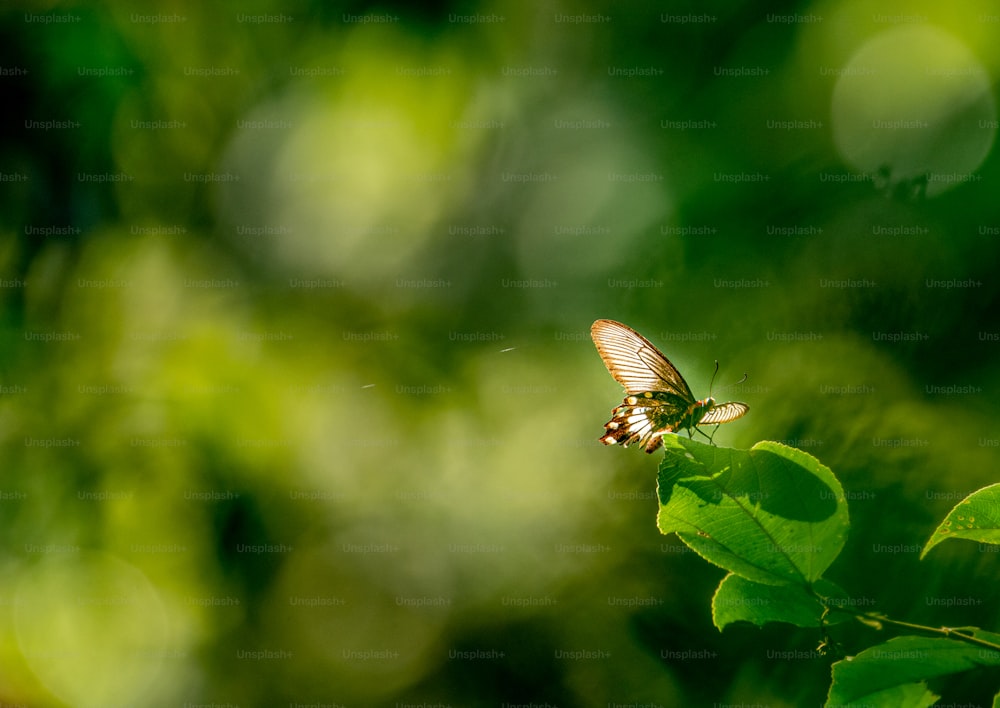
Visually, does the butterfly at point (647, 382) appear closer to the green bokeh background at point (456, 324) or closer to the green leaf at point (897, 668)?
the green leaf at point (897, 668)

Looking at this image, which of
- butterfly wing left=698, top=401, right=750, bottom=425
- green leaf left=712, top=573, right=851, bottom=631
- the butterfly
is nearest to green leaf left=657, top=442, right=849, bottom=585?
green leaf left=712, top=573, right=851, bottom=631

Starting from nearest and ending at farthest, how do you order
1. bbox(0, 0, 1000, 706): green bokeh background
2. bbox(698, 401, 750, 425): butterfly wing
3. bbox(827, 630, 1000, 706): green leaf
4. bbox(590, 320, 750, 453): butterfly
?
bbox(827, 630, 1000, 706): green leaf → bbox(698, 401, 750, 425): butterfly wing → bbox(590, 320, 750, 453): butterfly → bbox(0, 0, 1000, 706): green bokeh background

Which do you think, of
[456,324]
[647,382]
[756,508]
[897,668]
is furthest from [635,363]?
[456,324]

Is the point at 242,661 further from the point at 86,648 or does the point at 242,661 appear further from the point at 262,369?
the point at 262,369

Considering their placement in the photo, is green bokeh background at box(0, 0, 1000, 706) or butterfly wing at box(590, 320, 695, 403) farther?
green bokeh background at box(0, 0, 1000, 706)

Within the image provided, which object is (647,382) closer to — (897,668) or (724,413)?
(724,413)

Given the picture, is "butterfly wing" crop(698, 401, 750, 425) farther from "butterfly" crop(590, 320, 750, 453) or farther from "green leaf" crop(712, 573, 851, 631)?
"green leaf" crop(712, 573, 851, 631)
